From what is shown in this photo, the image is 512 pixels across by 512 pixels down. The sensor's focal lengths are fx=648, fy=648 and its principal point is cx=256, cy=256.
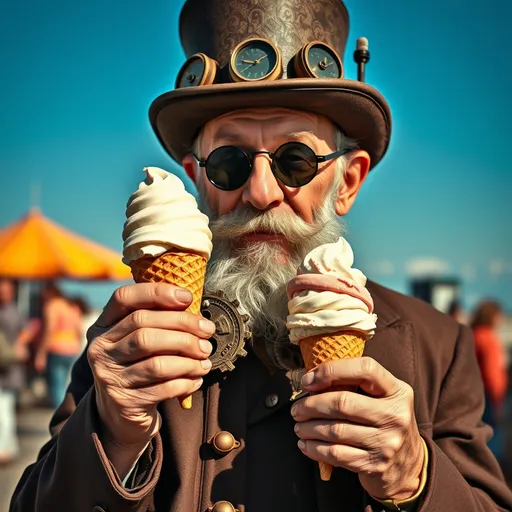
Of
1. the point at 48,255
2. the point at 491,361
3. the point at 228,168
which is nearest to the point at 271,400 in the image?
the point at 228,168

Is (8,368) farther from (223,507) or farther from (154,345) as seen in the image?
(154,345)

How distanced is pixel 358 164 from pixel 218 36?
80 centimetres

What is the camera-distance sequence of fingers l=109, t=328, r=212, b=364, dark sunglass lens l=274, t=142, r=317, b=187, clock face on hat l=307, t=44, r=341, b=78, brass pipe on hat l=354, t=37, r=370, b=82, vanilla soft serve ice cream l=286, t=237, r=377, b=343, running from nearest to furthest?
fingers l=109, t=328, r=212, b=364 → vanilla soft serve ice cream l=286, t=237, r=377, b=343 → dark sunglass lens l=274, t=142, r=317, b=187 → clock face on hat l=307, t=44, r=341, b=78 → brass pipe on hat l=354, t=37, r=370, b=82

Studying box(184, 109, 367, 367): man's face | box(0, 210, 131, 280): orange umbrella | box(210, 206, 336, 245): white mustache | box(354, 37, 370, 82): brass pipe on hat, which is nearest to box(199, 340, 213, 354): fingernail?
box(184, 109, 367, 367): man's face

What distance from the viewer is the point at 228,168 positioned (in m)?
2.44

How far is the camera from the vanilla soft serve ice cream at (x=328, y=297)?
1.99 meters

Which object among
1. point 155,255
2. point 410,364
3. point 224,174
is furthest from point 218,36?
point 410,364

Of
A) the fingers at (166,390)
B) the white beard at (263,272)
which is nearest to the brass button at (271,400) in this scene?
the white beard at (263,272)

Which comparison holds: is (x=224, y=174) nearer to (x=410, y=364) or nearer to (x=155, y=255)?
(x=155, y=255)

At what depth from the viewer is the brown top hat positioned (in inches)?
97.3

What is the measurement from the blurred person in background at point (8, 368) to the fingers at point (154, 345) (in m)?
6.50

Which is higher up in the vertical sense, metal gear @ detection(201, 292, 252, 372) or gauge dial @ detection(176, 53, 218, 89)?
gauge dial @ detection(176, 53, 218, 89)

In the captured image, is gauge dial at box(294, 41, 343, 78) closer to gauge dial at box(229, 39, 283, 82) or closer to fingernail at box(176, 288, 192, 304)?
gauge dial at box(229, 39, 283, 82)

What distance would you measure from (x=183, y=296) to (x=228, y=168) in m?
0.71
